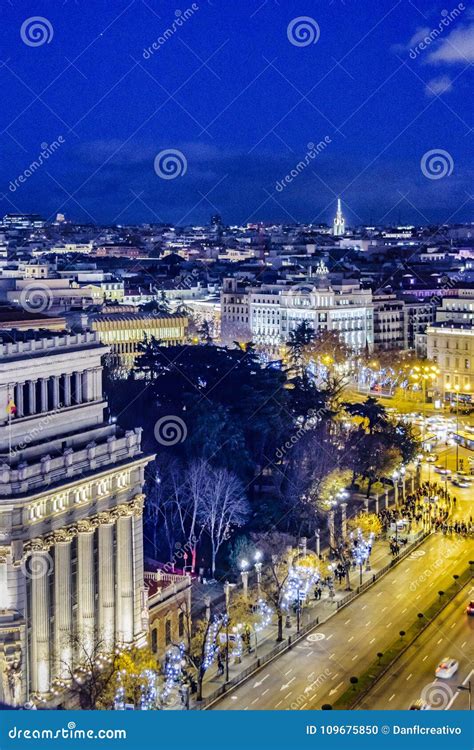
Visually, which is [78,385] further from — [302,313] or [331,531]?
[302,313]

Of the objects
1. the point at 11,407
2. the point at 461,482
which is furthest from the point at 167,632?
the point at 461,482

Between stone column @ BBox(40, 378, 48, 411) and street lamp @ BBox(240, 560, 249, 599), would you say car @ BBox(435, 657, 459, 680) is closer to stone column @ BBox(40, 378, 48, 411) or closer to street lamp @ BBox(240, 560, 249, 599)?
street lamp @ BBox(240, 560, 249, 599)

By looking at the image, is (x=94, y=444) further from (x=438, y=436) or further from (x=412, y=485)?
(x=438, y=436)

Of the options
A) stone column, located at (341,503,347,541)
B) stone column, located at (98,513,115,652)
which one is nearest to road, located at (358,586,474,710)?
stone column, located at (98,513,115,652)

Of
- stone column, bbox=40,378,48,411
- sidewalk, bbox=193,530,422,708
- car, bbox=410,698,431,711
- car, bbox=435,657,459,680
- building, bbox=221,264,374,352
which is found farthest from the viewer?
building, bbox=221,264,374,352

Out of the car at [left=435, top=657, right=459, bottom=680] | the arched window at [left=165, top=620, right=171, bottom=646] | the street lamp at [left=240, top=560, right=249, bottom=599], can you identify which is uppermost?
the street lamp at [left=240, top=560, right=249, bottom=599]

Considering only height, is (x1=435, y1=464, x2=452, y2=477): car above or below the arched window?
above

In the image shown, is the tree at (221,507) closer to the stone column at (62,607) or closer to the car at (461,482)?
the stone column at (62,607)
